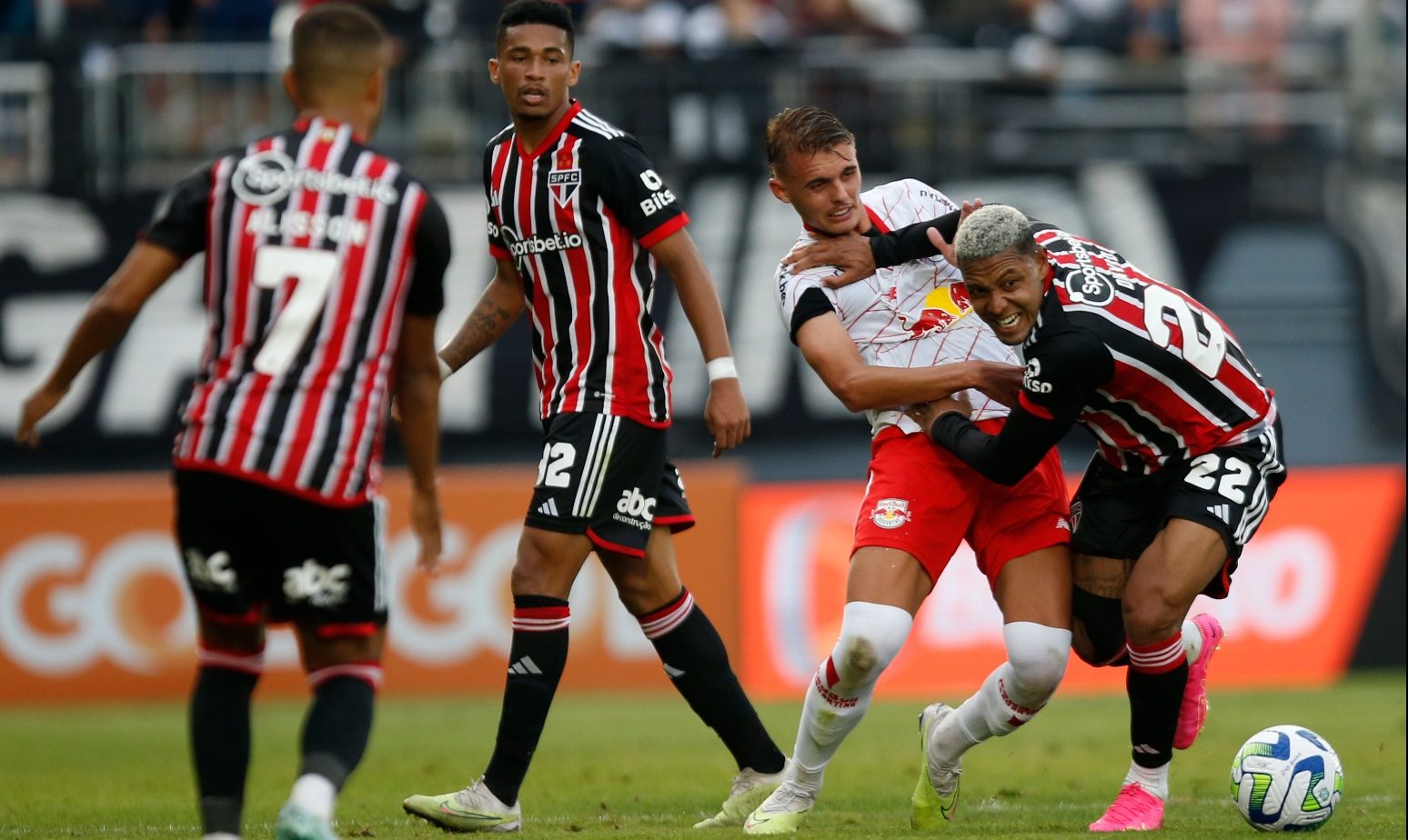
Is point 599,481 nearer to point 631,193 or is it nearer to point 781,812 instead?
point 631,193

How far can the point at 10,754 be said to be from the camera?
10281 millimetres

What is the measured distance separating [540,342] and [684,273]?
24.8 inches

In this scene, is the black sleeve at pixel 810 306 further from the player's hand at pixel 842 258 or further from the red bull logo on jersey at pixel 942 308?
the red bull logo on jersey at pixel 942 308

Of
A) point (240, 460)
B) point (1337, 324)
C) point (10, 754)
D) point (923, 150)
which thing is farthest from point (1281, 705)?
point (240, 460)

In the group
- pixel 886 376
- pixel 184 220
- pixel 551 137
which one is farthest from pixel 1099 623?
pixel 184 220

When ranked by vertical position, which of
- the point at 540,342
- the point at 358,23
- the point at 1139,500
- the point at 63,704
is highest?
the point at 358,23

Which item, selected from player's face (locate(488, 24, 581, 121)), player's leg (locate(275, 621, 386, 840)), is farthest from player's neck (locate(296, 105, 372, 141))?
player's leg (locate(275, 621, 386, 840))

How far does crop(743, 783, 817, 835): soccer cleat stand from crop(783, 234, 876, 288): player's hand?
70.2 inches

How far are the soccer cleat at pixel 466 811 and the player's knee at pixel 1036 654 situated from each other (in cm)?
181

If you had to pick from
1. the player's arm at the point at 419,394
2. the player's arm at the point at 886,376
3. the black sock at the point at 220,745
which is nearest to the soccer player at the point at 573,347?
the player's arm at the point at 886,376

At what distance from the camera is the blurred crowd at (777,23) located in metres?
15.2

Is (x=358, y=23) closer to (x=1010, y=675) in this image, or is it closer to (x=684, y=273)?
(x=684, y=273)

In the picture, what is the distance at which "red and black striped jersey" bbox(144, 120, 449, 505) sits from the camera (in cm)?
478

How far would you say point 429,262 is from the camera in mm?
4980
